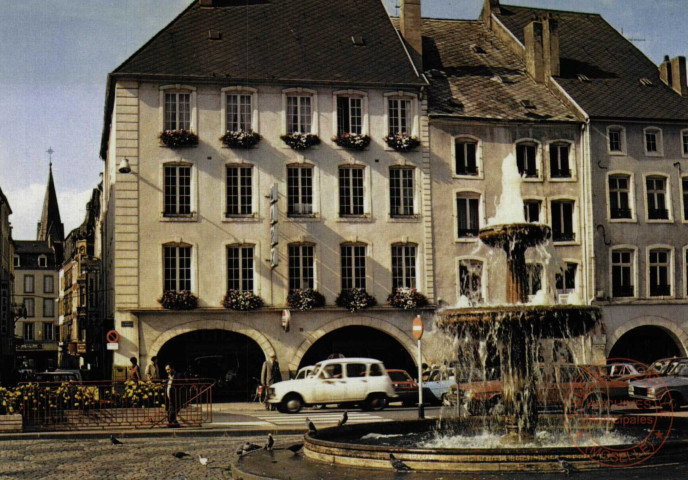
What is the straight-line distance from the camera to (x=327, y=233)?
37.6 m

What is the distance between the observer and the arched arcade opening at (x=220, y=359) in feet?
121

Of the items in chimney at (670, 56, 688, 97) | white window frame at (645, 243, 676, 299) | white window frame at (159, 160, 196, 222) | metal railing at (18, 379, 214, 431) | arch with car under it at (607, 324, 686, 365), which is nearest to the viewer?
metal railing at (18, 379, 214, 431)

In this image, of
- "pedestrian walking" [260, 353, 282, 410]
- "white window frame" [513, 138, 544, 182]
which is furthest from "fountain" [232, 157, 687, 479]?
"white window frame" [513, 138, 544, 182]

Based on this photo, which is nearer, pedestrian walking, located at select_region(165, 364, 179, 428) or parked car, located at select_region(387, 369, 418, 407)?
pedestrian walking, located at select_region(165, 364, 179, 428)

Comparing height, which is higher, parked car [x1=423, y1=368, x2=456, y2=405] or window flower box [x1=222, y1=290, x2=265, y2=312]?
window flower box [x1=222, y1=290, x2=265, y2=312]

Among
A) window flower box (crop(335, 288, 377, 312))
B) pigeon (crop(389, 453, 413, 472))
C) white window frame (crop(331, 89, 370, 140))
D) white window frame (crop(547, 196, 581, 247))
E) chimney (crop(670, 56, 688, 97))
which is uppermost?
chimney (crop(670, 56, 688, 97))

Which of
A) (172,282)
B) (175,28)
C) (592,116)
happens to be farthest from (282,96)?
(592,116)

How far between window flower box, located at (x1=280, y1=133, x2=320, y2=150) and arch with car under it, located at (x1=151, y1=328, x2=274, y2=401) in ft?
24.2

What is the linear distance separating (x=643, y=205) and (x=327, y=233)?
1346 centimetres

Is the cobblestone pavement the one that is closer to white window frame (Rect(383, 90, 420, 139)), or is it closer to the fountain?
the fountain

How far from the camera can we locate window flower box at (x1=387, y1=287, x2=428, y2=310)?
37656mm

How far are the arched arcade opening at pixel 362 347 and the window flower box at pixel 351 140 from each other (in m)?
7.04

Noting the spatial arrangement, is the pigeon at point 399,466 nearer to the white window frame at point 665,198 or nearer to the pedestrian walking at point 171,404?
the pedestrian walking at point 171,404

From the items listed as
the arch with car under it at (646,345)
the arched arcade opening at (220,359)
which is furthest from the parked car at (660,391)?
the arched arcade opening at (220,359)
